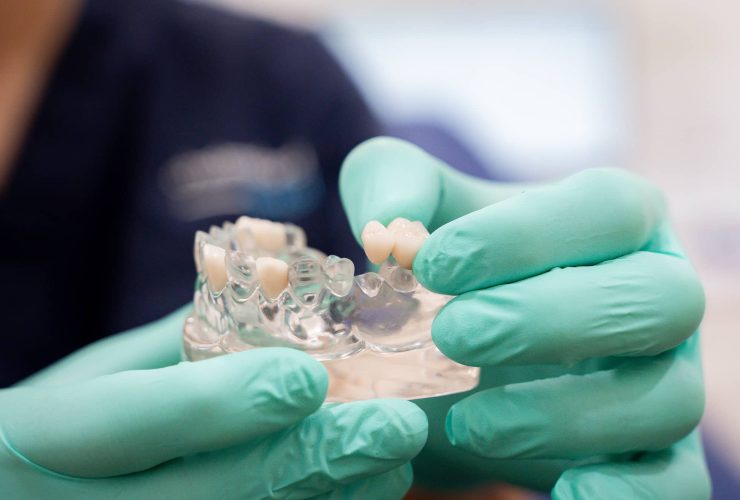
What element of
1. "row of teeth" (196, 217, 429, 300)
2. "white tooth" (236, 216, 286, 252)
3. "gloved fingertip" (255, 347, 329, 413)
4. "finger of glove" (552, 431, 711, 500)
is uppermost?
"row of teeth" (196, 217, 429, 300)

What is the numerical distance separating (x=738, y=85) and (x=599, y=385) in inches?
88.1

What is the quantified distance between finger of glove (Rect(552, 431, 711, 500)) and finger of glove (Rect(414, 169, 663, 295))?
216mm

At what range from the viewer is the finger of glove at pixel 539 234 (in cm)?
72

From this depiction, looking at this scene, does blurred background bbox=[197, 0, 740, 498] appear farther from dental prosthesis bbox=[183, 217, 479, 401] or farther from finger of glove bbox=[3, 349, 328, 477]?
finger of glove bbox=[3, 349, 328, 477]

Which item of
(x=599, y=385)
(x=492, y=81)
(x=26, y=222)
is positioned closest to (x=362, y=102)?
(x=26, y=222)

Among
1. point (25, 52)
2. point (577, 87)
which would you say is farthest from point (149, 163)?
point (577, 87)

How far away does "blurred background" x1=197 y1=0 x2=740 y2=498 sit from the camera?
8.56ft

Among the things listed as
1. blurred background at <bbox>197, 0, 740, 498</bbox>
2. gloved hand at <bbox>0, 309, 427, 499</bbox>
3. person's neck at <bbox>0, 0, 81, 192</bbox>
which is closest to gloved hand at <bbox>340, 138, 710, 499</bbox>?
gloved hand at <bbox>0, 309, 427, 499</bbox>

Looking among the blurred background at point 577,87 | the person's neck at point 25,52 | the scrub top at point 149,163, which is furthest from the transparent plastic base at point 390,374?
the blurred background at point 577,87

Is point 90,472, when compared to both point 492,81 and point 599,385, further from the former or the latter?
point 492,81

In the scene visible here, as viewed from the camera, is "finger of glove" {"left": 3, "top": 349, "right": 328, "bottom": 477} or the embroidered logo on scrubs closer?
"finger of glove" {"left": 3, "top": 349, "right": 328, "bottom": 477}

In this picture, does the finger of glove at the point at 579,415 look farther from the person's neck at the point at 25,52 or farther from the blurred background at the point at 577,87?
the blurred background at the point at 577,87

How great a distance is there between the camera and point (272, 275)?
0.75 meters

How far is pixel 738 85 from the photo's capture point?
8.63 feet
